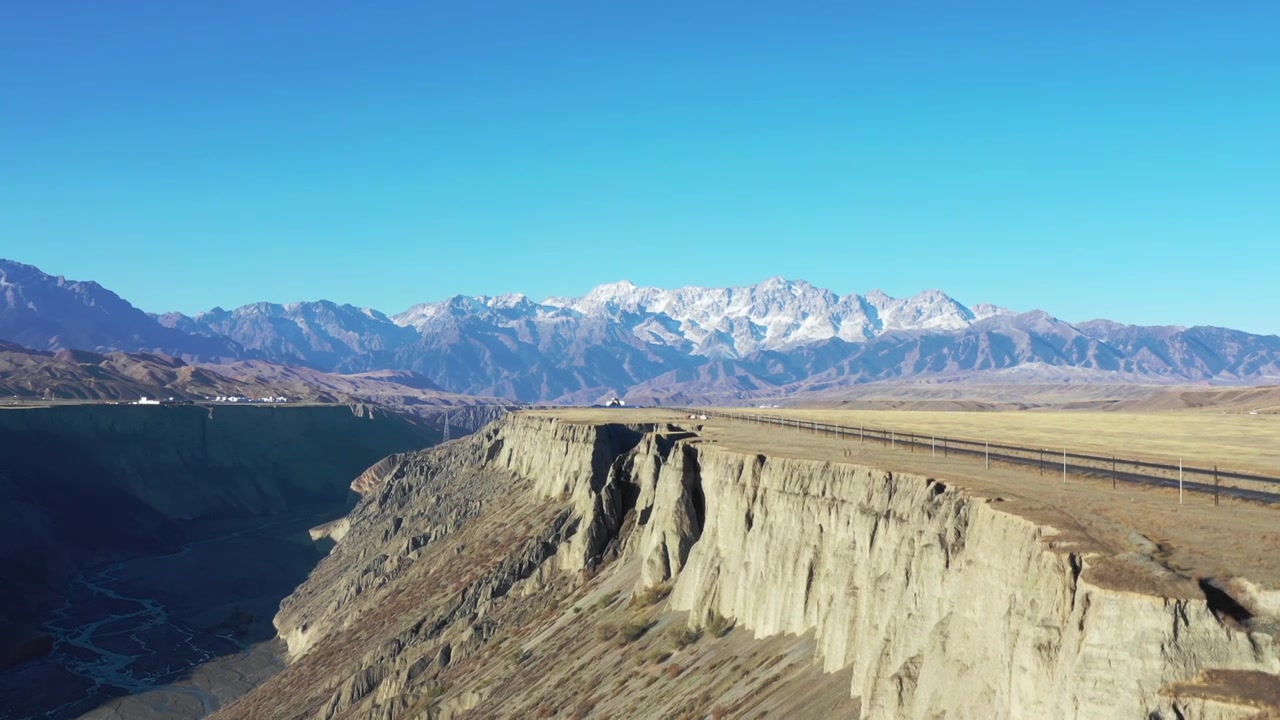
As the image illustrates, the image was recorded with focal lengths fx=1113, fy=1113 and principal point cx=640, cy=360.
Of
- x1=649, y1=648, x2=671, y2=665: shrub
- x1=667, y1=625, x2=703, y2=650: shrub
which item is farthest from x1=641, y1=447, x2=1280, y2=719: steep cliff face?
x1=649, y1=648, x2=671, y2=665: shrub

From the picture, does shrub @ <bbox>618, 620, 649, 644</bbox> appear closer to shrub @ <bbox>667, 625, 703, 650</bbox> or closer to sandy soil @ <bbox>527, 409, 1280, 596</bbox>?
shrub @ <bbox>667, 625, 703, 650</bbox>

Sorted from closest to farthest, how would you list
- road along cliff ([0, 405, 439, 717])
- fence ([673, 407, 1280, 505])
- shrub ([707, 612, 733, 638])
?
fence ([673, 407, 1280, 505]) → shrub ([707, 612, 733, 638]) → road along cliff ([0, 405, 439, 717])

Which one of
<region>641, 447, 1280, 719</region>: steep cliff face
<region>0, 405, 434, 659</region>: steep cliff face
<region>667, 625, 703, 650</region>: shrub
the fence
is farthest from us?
<region>0, 405, 434, 659</region>: steep cliff face

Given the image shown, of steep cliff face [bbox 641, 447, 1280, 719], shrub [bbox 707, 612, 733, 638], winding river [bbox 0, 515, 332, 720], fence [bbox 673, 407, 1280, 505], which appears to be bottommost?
winding river [bbox 0, 515, 332, 720]

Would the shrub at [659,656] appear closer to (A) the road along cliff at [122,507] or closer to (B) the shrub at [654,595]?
(B) the shrub at [654,595]

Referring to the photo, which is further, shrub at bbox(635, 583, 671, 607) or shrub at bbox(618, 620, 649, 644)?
shrub at bbox(635, 583, 671, 607)

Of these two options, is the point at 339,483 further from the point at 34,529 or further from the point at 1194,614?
the point at 1194,614

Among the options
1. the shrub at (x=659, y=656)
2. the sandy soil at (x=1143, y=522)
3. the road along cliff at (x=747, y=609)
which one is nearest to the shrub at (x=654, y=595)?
the road along cliff at (x=747, y=609)
